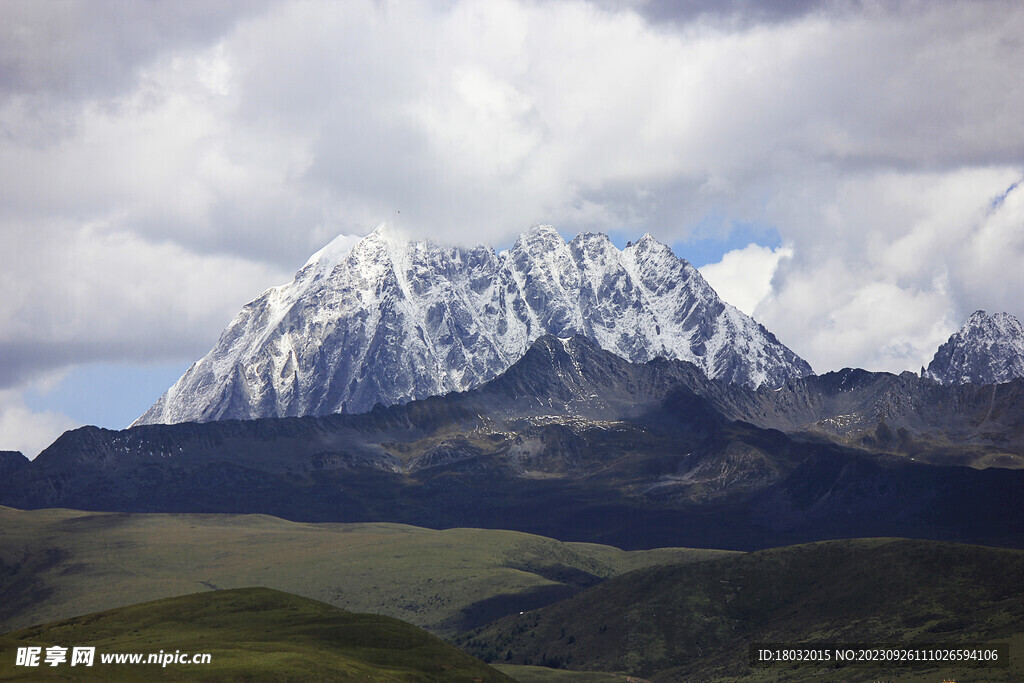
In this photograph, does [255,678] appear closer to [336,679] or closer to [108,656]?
[336,679]

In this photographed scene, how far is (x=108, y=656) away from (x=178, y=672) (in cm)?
1829

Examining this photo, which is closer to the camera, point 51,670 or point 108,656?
point 51,670

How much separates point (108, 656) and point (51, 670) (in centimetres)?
1796

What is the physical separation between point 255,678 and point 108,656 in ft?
91.0

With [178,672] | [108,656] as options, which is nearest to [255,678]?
[178,672]

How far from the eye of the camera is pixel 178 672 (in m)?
185

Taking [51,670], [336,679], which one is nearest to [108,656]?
[51,670]

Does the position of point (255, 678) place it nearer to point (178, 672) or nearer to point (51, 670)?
point (178, 672)

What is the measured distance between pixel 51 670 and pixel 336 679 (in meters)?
41.8

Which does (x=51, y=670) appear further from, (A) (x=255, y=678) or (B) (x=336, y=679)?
(B) (x=336, y=679)

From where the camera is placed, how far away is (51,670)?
587 feet

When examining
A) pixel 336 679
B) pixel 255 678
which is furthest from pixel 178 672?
pixel 336 679

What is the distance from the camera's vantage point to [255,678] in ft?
609

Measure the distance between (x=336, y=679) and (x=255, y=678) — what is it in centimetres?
1398
